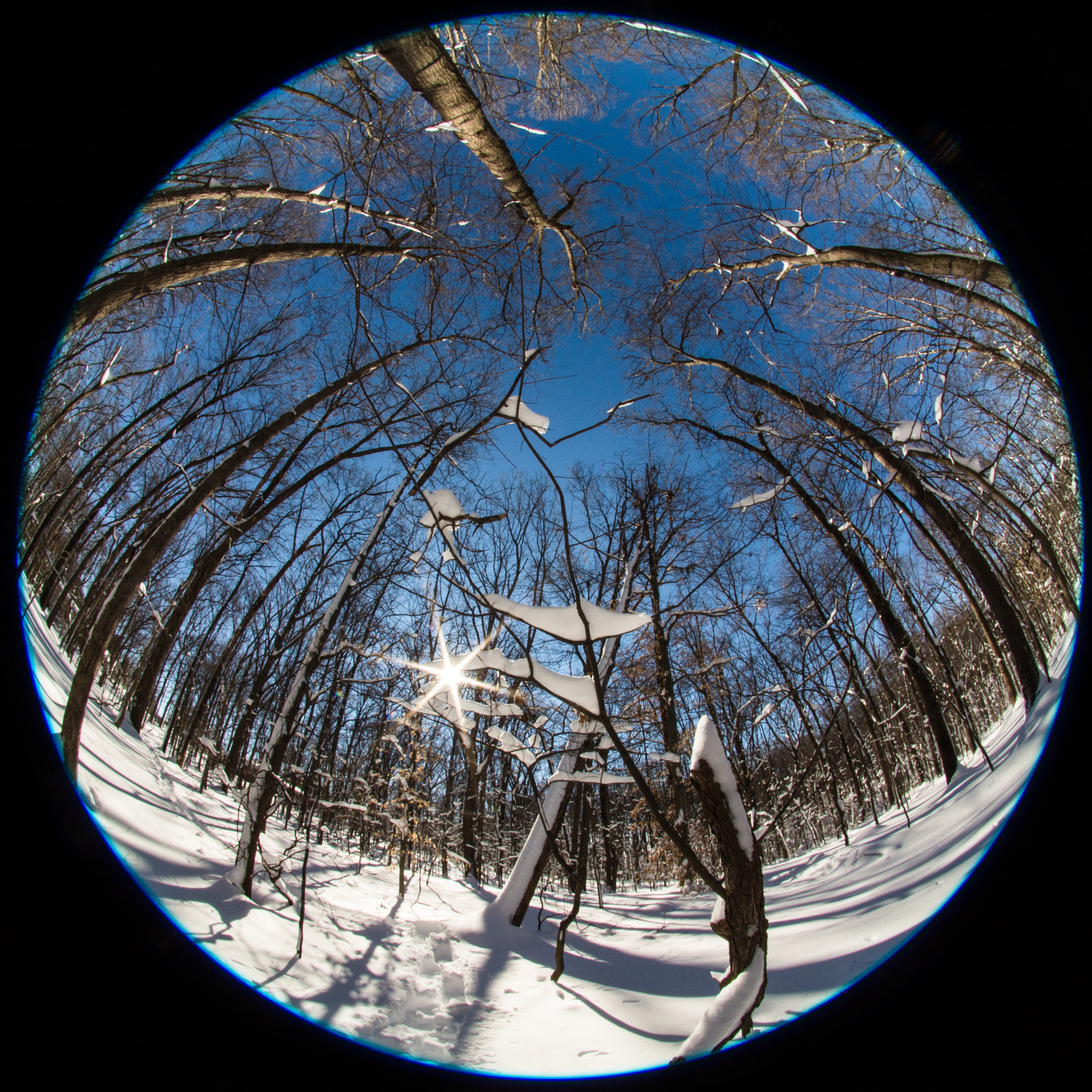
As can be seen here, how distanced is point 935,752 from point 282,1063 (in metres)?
2.65

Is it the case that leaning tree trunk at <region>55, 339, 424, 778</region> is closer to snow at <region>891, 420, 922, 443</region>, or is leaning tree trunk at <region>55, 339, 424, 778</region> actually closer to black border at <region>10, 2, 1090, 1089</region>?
black border at <region>10, 2, 1090, 1089</region>

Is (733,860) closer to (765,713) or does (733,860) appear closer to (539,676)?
(539,676)

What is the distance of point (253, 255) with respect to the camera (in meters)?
2.35

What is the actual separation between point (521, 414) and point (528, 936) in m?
2.38

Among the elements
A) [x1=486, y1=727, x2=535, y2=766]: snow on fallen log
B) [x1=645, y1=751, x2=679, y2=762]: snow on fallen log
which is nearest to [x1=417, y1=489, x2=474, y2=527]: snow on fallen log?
[x1=486, y1=727, x2=535, y2=766]: snow on fallen log

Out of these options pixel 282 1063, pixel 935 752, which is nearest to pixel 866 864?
pixel 935 752

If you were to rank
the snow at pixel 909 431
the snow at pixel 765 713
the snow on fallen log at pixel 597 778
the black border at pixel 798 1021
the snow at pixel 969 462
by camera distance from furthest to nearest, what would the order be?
the snow at pixel 765 713, the snow at pixel 909 431, the snow at pixel 969 462, the snow on fallen log at pixel 597 778, the black border at pixel 798 1021

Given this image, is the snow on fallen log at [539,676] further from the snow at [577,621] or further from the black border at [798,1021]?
the black border at [798,1021]

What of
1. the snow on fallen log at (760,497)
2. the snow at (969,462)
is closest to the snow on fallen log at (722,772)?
the snow on fallen log at (760,497)

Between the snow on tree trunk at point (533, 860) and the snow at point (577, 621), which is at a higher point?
the snow at point (577, 621)

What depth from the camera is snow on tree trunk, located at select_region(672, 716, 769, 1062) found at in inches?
49.2

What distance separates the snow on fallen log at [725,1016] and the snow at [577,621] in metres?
1.07

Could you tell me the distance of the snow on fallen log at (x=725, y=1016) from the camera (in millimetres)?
1065

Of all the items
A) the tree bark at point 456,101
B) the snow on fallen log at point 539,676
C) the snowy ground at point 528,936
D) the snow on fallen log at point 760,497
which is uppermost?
the tree bark at point 456,101
